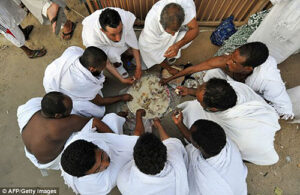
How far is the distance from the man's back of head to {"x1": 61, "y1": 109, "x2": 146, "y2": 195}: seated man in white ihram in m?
0.31

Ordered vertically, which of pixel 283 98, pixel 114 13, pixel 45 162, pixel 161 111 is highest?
pixel 114 13

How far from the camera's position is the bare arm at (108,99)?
2.76m

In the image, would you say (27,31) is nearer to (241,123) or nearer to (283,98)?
(241,123)

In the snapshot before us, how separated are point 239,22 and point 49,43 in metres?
3.47

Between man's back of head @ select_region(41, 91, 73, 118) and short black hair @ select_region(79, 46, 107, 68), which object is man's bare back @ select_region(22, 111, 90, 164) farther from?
short black hair @ select_region(79, 46, 107, 68)

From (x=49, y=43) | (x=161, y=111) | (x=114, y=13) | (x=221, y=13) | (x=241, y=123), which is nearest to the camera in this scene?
(x=241, y=123)

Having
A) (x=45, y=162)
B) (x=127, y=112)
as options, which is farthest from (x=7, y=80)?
(x=127, y=112)

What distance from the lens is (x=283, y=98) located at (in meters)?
2.22

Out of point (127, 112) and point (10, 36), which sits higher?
point (10, 36)

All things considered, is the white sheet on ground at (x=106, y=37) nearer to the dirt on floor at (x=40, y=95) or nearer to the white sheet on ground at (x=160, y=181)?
the dirt on floor at (x=40, y=95)

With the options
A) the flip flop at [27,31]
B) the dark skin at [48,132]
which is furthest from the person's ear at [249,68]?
the flip flop at [27,31]

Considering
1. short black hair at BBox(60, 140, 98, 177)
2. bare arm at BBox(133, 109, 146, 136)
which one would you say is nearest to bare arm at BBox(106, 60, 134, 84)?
bare arm at BBox(133, 109, 146, 136)

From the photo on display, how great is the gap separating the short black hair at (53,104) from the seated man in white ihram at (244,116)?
1.42 metres

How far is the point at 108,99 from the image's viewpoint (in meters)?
2.88
